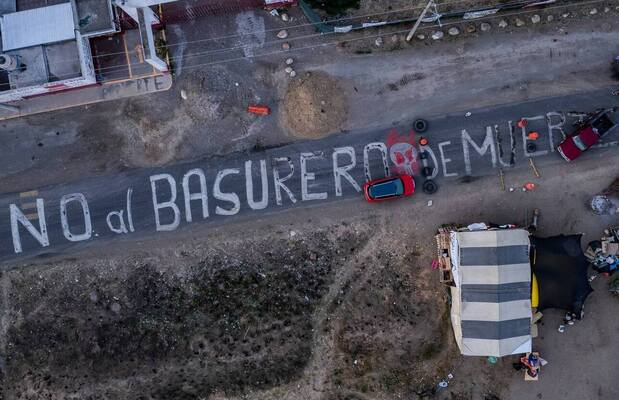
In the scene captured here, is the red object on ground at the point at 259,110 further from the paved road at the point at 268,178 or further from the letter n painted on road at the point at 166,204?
the letter n painted on road at the point at 166,204

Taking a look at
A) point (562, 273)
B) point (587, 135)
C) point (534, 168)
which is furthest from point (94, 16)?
point (562, 273)

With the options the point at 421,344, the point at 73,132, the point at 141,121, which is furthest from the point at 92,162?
the point at 421,344

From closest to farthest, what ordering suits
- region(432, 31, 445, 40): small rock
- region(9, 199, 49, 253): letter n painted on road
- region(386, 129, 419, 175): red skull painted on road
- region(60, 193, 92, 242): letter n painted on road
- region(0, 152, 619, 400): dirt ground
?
region(0, 152, 619, 400): dirt ground
region(432, 31, 445, 40): small rock
region(386, 129, 419, 175): red skull painted on road
region(60, 193, 92, 242): letter n painted on road
region(9, 199, 49, 253): letter n painted on road

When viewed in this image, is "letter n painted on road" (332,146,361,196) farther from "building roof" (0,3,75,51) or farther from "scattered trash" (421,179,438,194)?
"building roof" (0,3,75,51)

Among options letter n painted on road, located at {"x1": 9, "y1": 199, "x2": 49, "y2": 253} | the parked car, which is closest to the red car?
the parked car

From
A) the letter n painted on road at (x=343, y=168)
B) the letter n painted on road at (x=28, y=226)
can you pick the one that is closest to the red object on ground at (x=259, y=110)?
the letter n painted on road at (x=343, y=168)

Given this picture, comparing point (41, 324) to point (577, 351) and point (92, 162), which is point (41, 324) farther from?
point (577, 351)

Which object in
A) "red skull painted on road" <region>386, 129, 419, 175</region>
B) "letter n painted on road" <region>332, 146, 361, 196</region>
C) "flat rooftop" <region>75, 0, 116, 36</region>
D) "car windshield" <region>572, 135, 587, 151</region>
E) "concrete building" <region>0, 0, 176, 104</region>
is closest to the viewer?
"concrete building" <region>0, 0, 176, 104</region>
